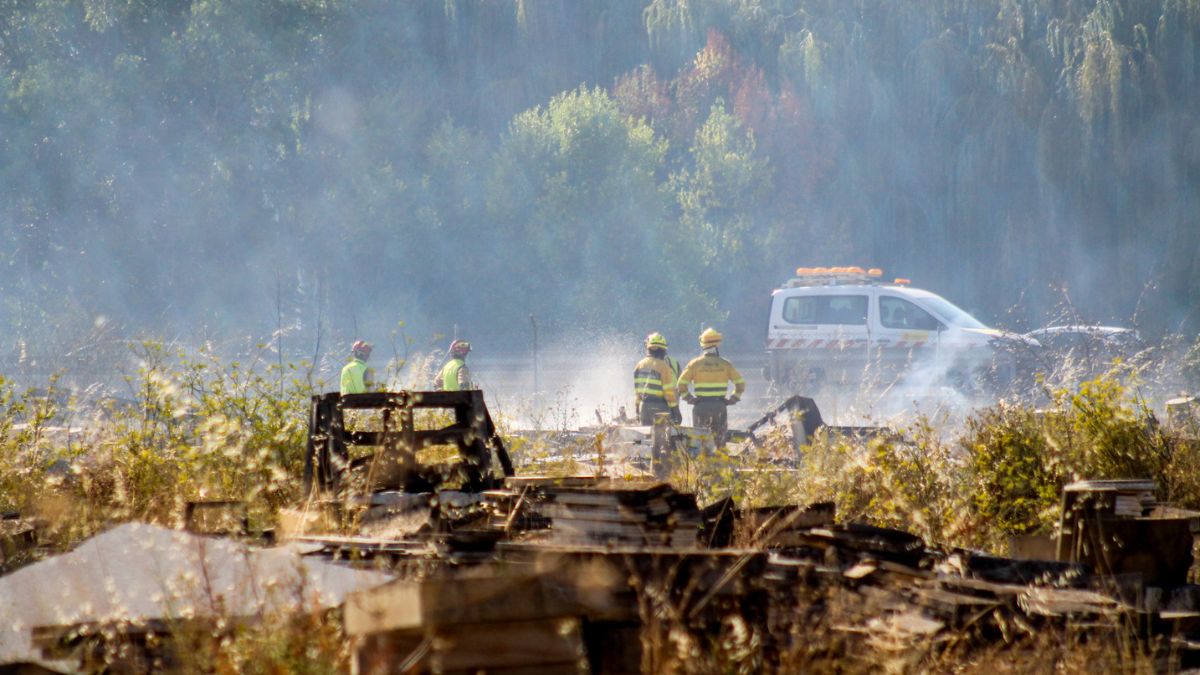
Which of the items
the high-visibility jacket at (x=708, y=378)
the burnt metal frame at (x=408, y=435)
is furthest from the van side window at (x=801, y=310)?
the burnt metal frame at (x=408, y=435)

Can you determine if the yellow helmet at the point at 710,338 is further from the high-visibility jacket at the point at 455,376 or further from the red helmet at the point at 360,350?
the red helmet at the point at 360,350

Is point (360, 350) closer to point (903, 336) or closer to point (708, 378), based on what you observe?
point (708, 378)

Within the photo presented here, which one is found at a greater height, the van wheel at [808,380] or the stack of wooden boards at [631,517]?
the van wheel at [808,380]

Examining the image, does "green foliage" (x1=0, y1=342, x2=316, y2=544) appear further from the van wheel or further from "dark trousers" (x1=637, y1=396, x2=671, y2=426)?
the van wheel

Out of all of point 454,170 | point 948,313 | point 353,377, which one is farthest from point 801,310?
point 454,170

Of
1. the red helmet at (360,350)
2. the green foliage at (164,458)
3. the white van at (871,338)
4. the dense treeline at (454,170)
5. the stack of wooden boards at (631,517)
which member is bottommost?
the stack of wooden boards at (631,517)

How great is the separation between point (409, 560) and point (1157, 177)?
1100 inches

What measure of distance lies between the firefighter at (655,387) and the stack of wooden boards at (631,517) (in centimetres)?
775

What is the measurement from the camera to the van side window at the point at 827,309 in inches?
771

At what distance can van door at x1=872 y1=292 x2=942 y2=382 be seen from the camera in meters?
18.3

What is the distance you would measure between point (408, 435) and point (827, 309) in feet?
44.9

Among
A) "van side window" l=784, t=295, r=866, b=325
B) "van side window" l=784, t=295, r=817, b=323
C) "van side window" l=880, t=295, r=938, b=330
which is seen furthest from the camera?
"van side window" l=784, t=295, r=817, b=323

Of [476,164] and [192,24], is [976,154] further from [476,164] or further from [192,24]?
[192,24]

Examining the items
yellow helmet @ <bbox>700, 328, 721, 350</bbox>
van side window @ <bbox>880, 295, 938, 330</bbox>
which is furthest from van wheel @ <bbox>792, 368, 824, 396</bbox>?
yellow helmet @ <bbox>700, 328, 721, 350</bbox>
